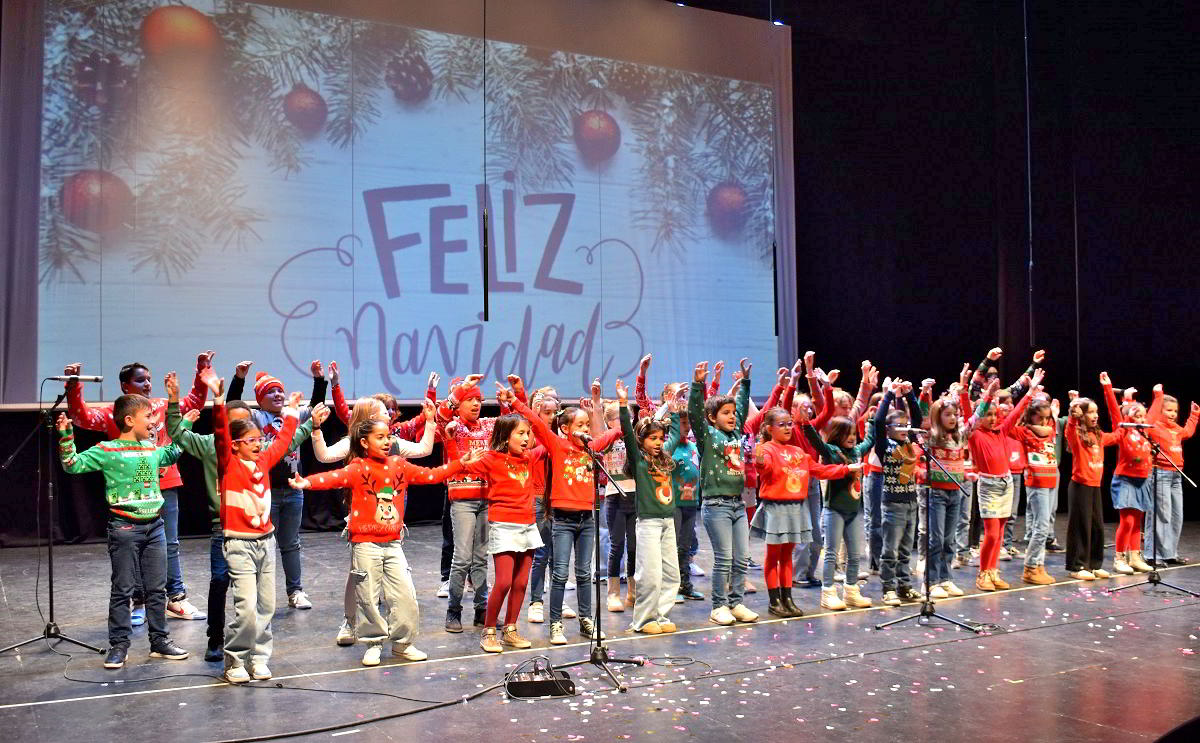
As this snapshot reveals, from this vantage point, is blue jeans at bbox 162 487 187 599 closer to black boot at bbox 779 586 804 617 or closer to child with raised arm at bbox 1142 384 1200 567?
black boot at bbox 779 586 804 617

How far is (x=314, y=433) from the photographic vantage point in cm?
508

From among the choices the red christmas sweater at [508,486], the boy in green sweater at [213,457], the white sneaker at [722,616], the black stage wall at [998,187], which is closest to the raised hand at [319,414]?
the boy in green sweater at [213,457]

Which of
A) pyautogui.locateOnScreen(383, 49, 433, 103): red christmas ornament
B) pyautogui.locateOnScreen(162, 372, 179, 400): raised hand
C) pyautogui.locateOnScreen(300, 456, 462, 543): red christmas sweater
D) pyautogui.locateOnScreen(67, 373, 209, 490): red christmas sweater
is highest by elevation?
pyautogui.locateOnScreen(383, 49, 433, 103): red christmas ornament

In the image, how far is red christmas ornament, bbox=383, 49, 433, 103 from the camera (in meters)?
9.67

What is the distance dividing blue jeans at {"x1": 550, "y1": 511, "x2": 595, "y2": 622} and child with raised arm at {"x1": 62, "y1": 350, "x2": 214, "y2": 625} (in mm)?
1991

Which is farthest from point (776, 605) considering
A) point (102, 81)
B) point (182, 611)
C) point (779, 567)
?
point (102, 81)

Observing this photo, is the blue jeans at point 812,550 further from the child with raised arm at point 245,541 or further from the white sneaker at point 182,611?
the white sneaker at point 182,611

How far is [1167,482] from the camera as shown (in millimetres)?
7723

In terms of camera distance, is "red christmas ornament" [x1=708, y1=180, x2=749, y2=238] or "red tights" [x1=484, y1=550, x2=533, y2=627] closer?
"red tights" [x1=484, y1=550, x2=533, y2=627]

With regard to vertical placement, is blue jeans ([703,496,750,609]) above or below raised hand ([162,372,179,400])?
below

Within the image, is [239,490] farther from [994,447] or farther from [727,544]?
[994,447]

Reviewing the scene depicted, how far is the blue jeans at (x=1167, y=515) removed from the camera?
7.74 meters

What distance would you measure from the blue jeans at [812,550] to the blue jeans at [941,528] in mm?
776

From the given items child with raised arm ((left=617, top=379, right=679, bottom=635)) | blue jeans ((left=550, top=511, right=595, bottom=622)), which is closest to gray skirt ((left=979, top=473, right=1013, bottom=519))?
child with raised arm ((left=617, top=379, right=679, bottom=635))
